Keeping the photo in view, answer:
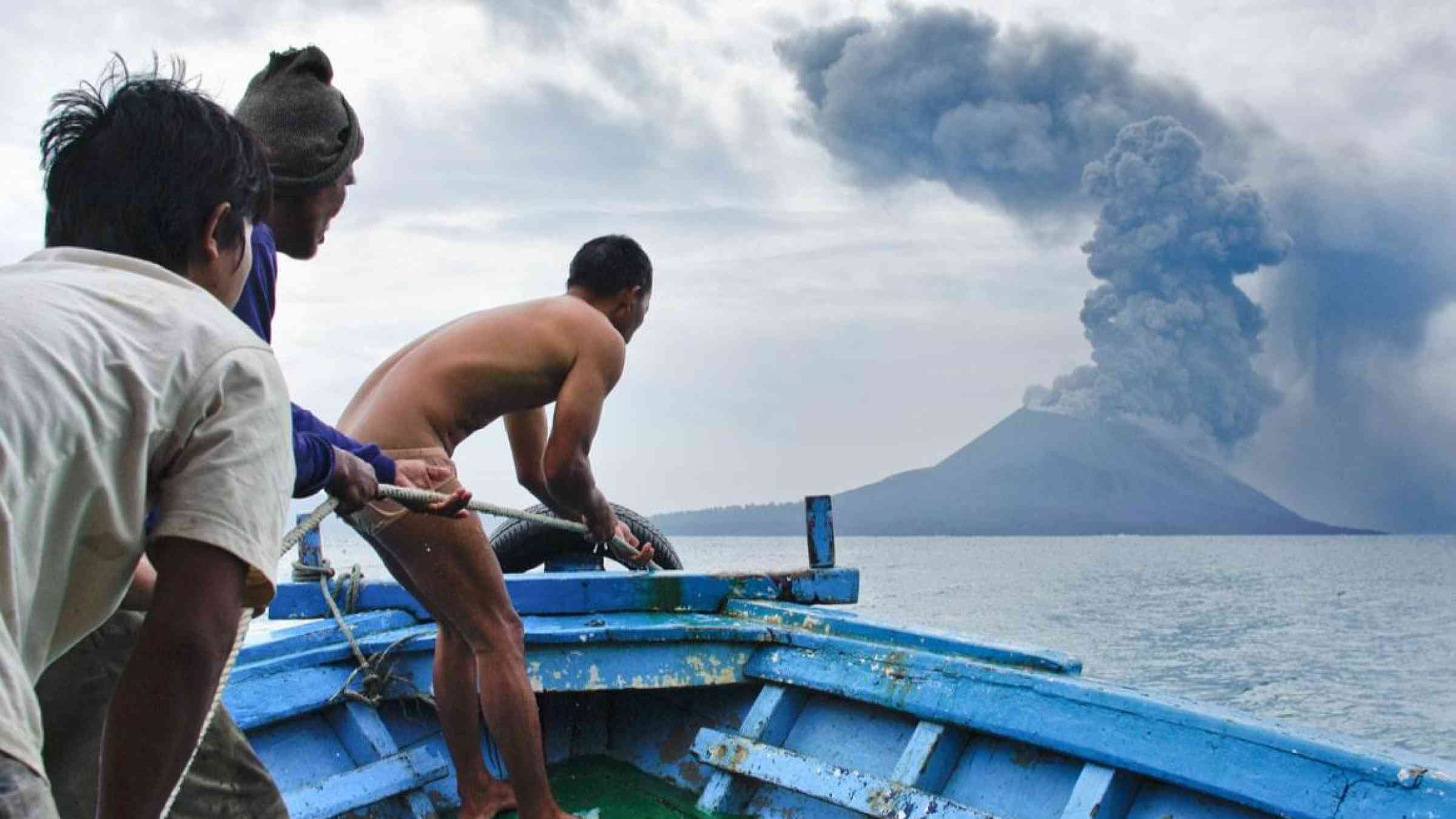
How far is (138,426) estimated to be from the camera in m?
1.23

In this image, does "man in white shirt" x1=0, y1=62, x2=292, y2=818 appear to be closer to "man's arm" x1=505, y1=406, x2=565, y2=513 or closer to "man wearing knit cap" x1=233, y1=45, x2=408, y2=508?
"man wearing knit cap" x1=233, y1=45, x2=408, y2=508

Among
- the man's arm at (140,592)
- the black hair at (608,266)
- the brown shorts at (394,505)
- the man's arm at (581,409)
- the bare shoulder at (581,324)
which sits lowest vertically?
the man's arm at (140,592)

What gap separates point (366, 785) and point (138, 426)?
2.84 metres

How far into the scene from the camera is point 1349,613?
45.2 m

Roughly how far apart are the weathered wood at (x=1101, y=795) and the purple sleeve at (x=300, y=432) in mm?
1673

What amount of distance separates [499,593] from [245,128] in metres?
Result: 2.31

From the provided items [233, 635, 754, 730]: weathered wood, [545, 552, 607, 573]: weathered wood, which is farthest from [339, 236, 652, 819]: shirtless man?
[545, 552, 607, 573]: weathered wood

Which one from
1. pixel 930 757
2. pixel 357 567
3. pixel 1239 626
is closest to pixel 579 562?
pixel 357 567

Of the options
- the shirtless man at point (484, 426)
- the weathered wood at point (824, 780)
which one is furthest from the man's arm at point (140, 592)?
the weathered wood at point (824, 780)

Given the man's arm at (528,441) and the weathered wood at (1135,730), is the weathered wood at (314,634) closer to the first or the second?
the man's arm at (528,441)

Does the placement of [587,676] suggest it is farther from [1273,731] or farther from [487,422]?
[1273,731]

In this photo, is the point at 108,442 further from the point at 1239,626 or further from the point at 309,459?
the point at 1239,626

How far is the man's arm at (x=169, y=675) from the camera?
1.33 metres

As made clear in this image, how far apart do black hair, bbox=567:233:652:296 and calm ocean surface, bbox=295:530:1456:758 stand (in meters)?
1.32
